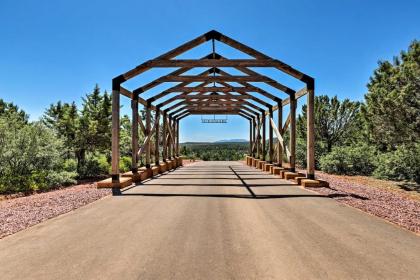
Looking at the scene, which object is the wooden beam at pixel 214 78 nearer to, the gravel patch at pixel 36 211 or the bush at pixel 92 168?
the gravel patch at pixel 36 211

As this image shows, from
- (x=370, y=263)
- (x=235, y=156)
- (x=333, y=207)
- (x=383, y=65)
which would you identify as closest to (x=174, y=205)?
(x=333, y=207)

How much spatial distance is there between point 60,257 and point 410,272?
4.62 m

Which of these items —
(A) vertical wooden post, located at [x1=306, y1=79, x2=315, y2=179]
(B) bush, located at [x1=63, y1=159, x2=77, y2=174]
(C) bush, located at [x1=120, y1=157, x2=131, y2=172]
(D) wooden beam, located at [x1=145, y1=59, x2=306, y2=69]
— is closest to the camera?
(A) vertical wooden post, located at [x1=306, y1=79, x2=315, y2=179]

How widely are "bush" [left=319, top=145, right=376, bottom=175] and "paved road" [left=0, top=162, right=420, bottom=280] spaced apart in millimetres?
14212

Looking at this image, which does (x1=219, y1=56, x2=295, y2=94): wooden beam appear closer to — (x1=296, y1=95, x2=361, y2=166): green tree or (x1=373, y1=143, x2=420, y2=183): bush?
(x1=373, y1=143, x2=420, y2=183): bush

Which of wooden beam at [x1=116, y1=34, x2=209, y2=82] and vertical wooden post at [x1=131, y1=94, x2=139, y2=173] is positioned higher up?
wooden beam at [x1=116, y1=34, x2=209, y2=82]

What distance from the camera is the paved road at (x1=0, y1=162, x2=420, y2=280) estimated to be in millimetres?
3584

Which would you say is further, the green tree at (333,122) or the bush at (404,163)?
the green tree at (333,122)

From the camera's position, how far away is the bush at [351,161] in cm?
2031

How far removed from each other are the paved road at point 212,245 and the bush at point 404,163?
1045 cm

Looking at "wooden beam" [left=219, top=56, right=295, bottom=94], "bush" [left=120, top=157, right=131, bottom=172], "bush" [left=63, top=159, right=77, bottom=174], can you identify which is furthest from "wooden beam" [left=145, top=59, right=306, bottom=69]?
"bush" [left=120, top=157, right=131, bottom=172]

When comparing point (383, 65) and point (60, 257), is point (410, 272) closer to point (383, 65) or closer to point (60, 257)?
point (60, 257)

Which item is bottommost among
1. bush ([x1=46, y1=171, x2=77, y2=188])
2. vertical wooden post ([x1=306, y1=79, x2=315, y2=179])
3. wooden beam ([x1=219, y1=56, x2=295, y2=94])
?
bush ([x1=46, y1=171, x2=77, y2=188])

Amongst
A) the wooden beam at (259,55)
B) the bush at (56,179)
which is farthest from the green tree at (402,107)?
the bush at (56,179)
